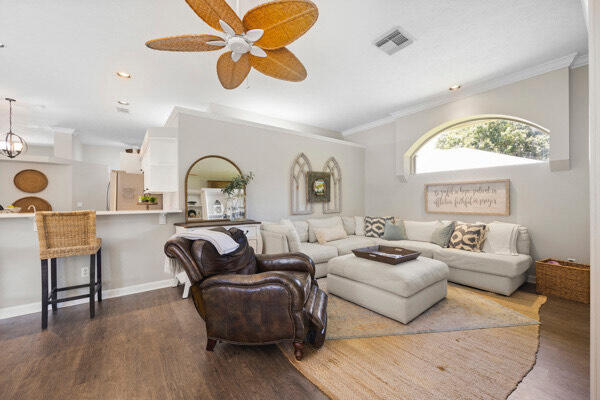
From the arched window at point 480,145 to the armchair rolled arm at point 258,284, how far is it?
3.76 metres

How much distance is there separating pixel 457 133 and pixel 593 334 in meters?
4.01

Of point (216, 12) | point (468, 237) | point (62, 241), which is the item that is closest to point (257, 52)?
point (216, 12)

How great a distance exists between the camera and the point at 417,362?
1777 mm

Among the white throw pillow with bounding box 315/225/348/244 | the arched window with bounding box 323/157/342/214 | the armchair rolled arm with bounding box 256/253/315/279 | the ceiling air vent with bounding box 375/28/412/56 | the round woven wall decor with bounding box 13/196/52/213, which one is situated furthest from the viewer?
the round woven wall decor with bounding box 13/196/52/213

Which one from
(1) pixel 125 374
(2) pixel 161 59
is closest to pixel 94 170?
(2) pixel 161 59

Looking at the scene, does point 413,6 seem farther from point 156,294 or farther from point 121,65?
point 156,294

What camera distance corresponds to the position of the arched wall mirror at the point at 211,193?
11.5 feet

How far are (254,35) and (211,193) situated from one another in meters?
2.50

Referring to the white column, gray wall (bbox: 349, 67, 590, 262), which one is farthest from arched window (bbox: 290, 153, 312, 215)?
the white column

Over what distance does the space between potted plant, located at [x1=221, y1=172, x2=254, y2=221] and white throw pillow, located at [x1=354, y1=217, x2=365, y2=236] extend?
7.41ft

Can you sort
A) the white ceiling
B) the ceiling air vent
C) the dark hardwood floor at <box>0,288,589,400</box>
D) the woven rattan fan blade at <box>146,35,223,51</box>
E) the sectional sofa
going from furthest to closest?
the sectional sofa < the ceiling air vent < the white ceiling < the woven rattan fan blade at <box>146,35,223,51</box> < the dark hardwood floor at <box>0,288,589,400</box>

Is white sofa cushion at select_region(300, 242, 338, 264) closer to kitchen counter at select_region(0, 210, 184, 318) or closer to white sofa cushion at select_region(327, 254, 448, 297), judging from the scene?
white sofa cushion at select_region(327, 254, 448, 297)

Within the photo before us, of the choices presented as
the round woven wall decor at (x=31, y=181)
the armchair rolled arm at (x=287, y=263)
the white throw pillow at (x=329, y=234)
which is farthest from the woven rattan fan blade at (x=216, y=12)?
the round woven wall decor at (x=31, y=181)

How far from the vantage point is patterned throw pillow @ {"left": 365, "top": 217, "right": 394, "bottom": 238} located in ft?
14.9
